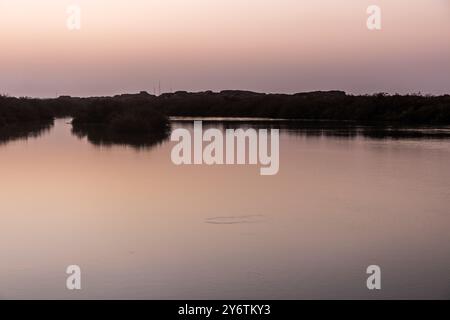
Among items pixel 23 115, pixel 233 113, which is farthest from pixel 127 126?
pixel 233 113

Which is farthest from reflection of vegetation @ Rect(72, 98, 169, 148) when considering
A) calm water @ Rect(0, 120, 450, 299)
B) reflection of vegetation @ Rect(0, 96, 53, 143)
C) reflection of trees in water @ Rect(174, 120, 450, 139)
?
calm water @ Rect(0, 120, 450, 299)

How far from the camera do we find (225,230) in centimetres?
670

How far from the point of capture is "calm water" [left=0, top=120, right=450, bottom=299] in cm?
492

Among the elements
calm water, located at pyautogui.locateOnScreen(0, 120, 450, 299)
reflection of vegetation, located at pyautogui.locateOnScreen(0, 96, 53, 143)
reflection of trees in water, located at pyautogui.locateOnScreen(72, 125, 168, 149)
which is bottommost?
calm water, located at pyautogui.locateOnScreen(0, 120, 450, 299)

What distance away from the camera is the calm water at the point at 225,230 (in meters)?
4.92

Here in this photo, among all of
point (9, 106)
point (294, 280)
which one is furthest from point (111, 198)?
point (9, 106)

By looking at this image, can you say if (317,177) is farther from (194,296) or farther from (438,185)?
(194,296)

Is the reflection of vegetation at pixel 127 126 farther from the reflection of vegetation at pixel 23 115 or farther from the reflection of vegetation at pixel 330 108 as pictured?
the reflection of vegetation at pixel 330 108

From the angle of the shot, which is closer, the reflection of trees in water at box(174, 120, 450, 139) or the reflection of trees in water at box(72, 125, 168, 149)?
the reflection of trees in water at box(72, 125, 168, 149)

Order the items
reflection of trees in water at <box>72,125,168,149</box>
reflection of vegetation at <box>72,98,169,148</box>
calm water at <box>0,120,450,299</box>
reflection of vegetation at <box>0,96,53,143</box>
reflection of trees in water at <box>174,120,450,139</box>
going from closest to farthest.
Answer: calm water at <box>0,120,450,299</box>
reflection of trees in water at <box>72,125,168,149</box>
reflection of vegetation at <box>72,98,169,148</box>
reflection of trees in water at <box>174,120,450,139</box>
reflection of vegetation at <box>0,96,53,143</box>

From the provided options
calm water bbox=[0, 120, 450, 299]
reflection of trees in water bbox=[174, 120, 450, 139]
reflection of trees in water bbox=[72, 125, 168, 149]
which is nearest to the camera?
calm water bbox=[0, 120, 450, 299]

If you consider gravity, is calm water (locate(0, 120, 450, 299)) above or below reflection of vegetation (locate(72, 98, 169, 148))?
below

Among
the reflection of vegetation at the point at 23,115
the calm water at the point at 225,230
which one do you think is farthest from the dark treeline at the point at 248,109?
the calm water at the point at 225,230

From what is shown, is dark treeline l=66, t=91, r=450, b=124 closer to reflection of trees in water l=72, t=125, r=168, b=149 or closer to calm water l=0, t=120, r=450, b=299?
reflection of trees in water l=72, t=125, r=168, b=149
